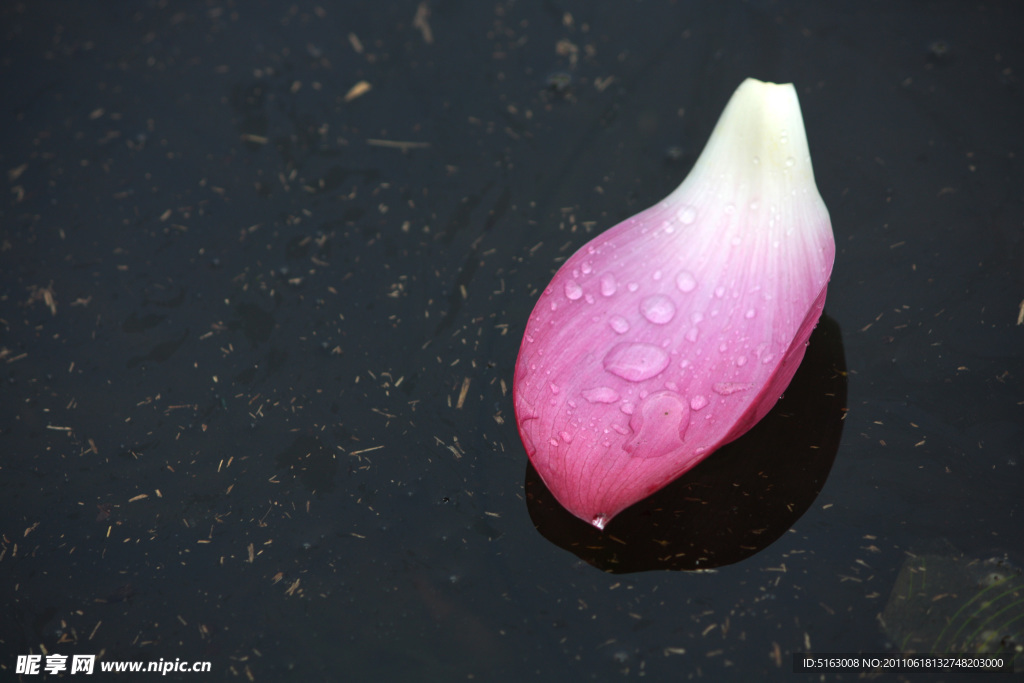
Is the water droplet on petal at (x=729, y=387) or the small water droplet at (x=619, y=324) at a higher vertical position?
the small water droplet at (x=619, y=324)

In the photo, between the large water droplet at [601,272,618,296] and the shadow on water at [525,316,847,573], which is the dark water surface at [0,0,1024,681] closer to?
the shadow on water at [525,316,847,573]

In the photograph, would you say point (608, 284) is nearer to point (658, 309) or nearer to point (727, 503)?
point (658, 309)

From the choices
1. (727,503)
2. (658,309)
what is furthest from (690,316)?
(727,503)

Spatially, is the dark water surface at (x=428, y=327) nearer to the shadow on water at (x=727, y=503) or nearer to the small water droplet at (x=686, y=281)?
the shadow on water at (x=727, y=503)

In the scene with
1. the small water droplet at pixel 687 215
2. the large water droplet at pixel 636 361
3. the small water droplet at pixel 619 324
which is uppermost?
the small water droplet at pixel 687 215

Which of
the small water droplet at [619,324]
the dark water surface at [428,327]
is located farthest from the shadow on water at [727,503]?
the small water droplet at [619,324]

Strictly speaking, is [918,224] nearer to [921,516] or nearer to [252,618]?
[921,516]

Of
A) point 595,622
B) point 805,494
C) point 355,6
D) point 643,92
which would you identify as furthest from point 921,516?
point 355,6
